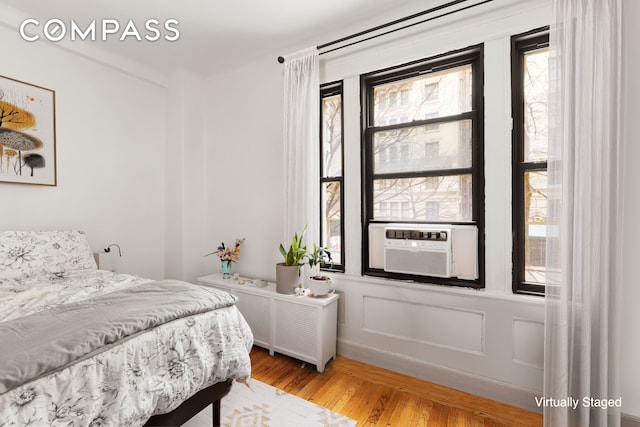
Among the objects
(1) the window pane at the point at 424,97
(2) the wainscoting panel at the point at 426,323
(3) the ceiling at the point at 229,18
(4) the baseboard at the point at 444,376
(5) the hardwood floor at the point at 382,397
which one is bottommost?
(5) the hardwood floor at the point at 382,397

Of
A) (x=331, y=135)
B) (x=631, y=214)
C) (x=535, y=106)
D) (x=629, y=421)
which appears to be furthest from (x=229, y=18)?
(x=629, y=421)

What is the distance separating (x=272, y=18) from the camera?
246 cm

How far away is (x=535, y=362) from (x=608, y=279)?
674 mm

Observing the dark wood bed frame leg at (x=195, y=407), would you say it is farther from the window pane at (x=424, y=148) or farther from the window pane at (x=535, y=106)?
the window pane at (x=535, y=106)

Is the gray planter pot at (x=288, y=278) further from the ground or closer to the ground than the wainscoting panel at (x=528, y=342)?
further from the ground

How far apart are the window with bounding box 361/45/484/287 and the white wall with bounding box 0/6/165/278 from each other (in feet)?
7.75

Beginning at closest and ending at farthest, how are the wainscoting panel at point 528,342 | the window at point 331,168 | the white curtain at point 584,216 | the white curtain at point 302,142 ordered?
the white curtain at point 584,216 → the wainscoting panel at point 528,342 → the white curtain at point 302,142 → the window at point 331,168

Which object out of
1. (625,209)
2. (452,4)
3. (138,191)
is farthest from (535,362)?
(138,191)

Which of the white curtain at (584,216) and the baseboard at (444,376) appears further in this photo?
the baseboard at (444,376)

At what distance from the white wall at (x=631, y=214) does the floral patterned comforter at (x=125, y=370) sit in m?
2.08

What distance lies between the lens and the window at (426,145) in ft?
7.00

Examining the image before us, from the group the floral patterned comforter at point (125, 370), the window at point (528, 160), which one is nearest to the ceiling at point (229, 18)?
the window at point (528, 160)

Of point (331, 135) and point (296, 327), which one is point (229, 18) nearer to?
point (331, 135)

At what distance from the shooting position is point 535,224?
1.94m
